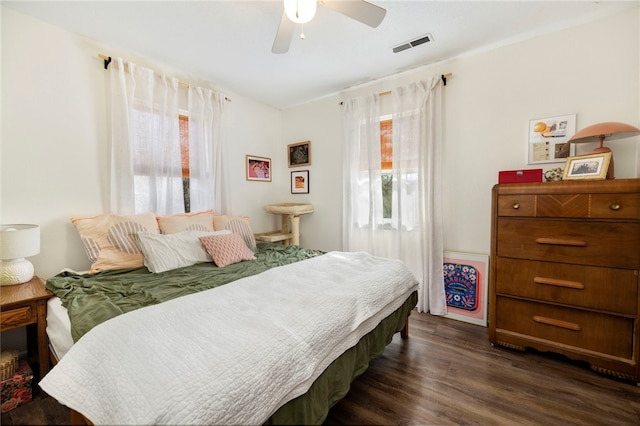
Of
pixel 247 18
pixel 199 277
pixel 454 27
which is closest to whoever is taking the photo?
pixel 199 277

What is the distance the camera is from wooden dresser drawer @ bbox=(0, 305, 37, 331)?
142 cm

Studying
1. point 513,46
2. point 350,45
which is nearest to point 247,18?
point 350,45

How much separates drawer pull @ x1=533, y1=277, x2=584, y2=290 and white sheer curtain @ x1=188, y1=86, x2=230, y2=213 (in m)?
2.90

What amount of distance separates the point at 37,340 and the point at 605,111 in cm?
403

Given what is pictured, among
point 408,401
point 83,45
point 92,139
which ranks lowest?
point 408,401

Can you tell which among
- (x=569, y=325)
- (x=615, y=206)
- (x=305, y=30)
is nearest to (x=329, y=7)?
(x=305, y=30)

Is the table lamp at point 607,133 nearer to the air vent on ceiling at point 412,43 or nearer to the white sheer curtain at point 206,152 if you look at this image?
the air vent on ceiling at point 412,43

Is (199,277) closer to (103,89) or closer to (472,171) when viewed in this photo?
(103,89)

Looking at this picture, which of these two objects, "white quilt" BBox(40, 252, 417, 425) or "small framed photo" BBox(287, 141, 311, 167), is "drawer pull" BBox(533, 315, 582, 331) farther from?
"small framed photo" BBox(287, 141, 311, 167)

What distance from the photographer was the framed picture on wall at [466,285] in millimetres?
2463

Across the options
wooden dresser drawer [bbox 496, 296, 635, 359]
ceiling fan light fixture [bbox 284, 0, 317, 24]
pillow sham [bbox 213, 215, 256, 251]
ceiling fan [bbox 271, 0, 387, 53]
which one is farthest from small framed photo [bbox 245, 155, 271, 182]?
wooden dresser drawer [bbox 496, 296, 635, 359]

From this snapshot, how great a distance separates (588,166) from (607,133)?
0.23 meters

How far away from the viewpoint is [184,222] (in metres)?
2.45

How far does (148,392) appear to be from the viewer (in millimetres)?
736
